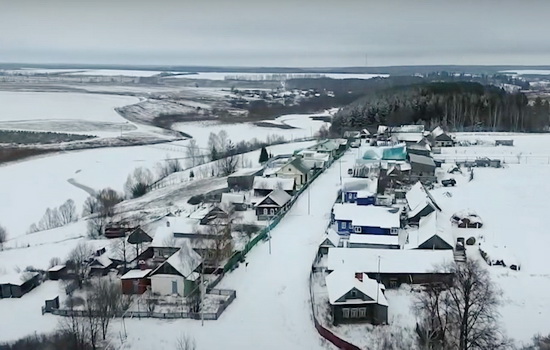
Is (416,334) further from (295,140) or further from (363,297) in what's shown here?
(295,140)

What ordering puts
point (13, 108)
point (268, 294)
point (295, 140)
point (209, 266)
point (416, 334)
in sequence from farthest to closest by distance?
point (13, 108), point (295, 140), point (209, 266), point (268, 294), point (416, 334)

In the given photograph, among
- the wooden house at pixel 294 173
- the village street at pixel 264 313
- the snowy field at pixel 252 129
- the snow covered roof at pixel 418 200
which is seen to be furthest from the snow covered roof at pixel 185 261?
the snowy field at pixel 252 129

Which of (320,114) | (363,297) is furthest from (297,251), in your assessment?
(320,114)

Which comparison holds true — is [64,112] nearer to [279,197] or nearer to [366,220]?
[279,197]

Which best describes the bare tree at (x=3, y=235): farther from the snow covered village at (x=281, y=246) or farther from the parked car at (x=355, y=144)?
the parked car at (x=355, y=144)

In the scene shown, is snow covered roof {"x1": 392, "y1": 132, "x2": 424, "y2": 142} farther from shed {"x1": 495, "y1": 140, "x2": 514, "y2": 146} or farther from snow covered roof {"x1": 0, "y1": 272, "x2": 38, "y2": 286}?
snow covered roof {"x1": 0, "y1": 272, "x2": 38, "y2": 286}
